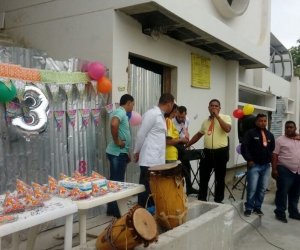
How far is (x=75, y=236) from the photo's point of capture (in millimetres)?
4098

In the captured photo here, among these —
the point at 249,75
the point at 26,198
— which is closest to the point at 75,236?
the point at 26,198

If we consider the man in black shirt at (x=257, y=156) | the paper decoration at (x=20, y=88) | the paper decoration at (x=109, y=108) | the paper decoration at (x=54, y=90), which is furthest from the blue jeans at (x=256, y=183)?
the paper decoration at (x=20, y=88)

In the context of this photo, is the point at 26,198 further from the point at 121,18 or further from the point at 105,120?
the point at 121,18

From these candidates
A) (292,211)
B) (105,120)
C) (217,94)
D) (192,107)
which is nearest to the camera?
(105,120)

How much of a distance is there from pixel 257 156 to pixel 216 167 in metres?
0.68

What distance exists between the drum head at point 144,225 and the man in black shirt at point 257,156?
10.2 feet

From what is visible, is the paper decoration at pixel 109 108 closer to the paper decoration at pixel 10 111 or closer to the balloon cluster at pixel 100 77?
the balloon cluster at pixel 100 77

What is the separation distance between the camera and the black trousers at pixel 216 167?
559 centimetres

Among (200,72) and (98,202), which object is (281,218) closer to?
(200,72)

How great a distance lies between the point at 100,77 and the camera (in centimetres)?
480

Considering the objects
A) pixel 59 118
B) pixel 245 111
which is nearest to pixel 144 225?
pixel 59 118

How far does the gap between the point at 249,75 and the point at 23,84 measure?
8.28 meters

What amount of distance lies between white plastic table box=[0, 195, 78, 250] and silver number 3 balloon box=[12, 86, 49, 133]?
3.65 feet

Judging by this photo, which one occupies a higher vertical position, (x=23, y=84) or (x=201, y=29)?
(x=201, y=29)
